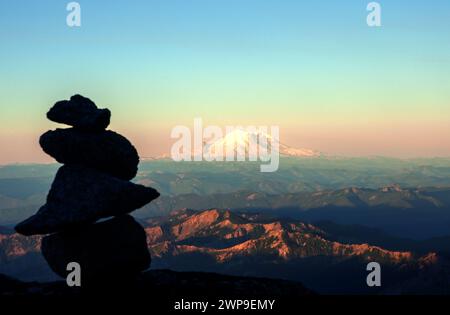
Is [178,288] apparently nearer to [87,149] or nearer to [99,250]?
[99,250]

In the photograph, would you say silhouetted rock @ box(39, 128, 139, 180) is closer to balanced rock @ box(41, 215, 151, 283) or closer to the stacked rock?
the stacked rock

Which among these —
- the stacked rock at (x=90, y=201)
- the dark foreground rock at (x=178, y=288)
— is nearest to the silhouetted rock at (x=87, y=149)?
the stacked rock at (x=90, y=201)

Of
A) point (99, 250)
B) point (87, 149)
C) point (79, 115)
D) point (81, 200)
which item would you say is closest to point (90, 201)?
point (81, 200)

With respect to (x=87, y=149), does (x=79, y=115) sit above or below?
above

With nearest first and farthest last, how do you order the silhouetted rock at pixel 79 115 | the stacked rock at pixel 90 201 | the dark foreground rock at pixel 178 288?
the dark foreground rock at pixel 178 288, the stacked rock at pixel 90 201, the silhouetted rock at pixel 79 115

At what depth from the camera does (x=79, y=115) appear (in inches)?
2327

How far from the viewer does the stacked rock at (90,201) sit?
5434cm

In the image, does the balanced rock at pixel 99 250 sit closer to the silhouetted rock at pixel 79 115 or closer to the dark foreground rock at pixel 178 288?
the dark foreground rock at pixel 178 288

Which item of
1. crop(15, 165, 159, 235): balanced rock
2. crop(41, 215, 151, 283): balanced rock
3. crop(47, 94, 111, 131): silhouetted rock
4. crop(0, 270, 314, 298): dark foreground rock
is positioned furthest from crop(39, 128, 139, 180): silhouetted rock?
crop(0, 270, 314, 298): dark foreground rock

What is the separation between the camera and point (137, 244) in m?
58.3

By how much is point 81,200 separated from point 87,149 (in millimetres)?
6467
